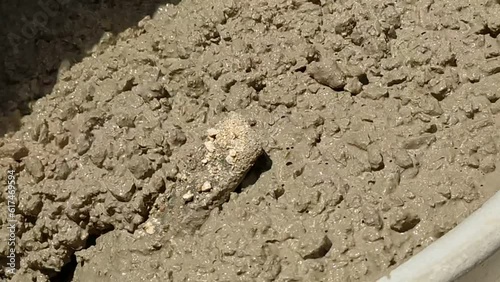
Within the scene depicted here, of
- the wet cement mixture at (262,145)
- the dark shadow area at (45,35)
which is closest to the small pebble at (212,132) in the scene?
the wet cement mixture at (262,145)

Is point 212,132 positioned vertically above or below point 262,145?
above

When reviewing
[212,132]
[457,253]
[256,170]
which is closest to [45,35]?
[212,132]

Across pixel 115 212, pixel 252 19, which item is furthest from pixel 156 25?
pixel 115 212

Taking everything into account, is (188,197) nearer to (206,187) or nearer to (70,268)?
(206,187)

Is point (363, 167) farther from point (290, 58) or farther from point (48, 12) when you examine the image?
point (48, 12)

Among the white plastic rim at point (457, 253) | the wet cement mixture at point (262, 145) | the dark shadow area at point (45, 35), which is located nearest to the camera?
the white plastic rim at point (457, 253)

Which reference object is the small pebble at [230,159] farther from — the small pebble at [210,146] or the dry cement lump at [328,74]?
the dry cement lump at [328,74]
